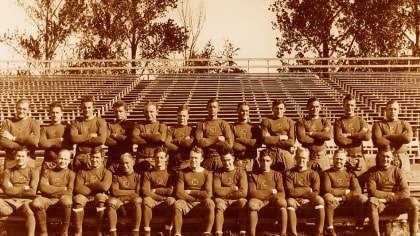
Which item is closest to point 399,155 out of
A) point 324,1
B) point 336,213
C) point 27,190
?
point 336,213

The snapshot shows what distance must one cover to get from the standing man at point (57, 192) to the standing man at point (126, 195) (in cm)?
57

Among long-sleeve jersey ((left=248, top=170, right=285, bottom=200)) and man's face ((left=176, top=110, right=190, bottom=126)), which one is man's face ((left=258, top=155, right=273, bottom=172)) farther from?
man's face ((left=176, top=110, right=190, bottom=126))

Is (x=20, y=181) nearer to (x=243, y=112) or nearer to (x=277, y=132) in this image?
(x=243, y=112)

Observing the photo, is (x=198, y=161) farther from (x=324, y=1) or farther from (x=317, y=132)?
(x=324, y=1)

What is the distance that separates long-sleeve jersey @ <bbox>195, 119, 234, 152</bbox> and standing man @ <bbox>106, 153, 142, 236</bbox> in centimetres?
111

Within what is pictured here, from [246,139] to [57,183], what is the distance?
110 inches

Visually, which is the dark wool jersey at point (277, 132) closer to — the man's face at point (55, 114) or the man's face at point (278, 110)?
the man's face at point (278, 110)

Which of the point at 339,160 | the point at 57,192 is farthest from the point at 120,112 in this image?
the point at 339,160

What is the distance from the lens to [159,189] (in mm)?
7980

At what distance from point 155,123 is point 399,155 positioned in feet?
12.4

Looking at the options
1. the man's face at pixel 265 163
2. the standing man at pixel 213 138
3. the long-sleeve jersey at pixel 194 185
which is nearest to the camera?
the long-sleeve jersey at pixel 194 185

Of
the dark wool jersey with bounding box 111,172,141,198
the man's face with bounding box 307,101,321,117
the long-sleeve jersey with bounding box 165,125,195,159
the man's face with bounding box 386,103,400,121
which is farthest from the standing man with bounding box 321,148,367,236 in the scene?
the dark wool jersey with bounding box 111,172,141,198

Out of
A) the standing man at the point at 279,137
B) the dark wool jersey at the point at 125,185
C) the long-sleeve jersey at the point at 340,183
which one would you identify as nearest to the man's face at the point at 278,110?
the standing man at the point at 279,137

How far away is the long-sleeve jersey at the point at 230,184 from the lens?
26.0ft
